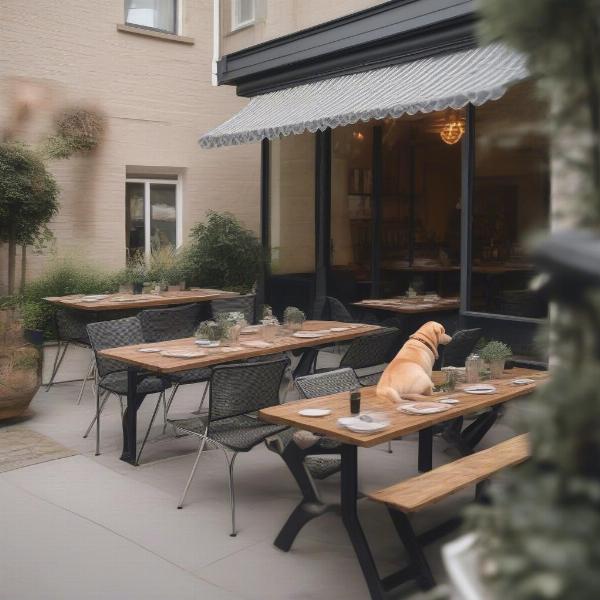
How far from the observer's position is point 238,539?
4.51 meters

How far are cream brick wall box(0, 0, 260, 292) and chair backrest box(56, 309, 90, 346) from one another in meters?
2.44

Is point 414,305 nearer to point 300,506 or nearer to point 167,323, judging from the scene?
point 167,323

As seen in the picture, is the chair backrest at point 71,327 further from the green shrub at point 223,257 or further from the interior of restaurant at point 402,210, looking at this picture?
the interior of restaurant at point 402,210

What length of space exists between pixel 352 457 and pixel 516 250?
20.8 feet

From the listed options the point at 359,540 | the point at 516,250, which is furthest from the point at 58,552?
the point at 516,250

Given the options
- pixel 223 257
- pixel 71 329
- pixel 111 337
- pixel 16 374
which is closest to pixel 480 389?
pixel 111 337

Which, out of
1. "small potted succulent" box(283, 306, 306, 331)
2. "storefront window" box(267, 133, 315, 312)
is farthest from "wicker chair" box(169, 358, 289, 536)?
"storefront window" box(267, 133, 315, 312)

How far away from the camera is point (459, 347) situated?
6402 mm

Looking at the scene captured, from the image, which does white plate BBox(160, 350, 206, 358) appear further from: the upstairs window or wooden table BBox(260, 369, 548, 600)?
the upstairs window

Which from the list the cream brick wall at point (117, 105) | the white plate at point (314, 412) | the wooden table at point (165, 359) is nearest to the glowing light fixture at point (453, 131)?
the cream brick wall at point (117, 105)

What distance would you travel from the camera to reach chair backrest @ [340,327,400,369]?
645 centimetres

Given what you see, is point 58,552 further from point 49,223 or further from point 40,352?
point 49,223

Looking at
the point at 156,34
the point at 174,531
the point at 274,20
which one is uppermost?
the point at 274,20

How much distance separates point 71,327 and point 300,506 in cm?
474
